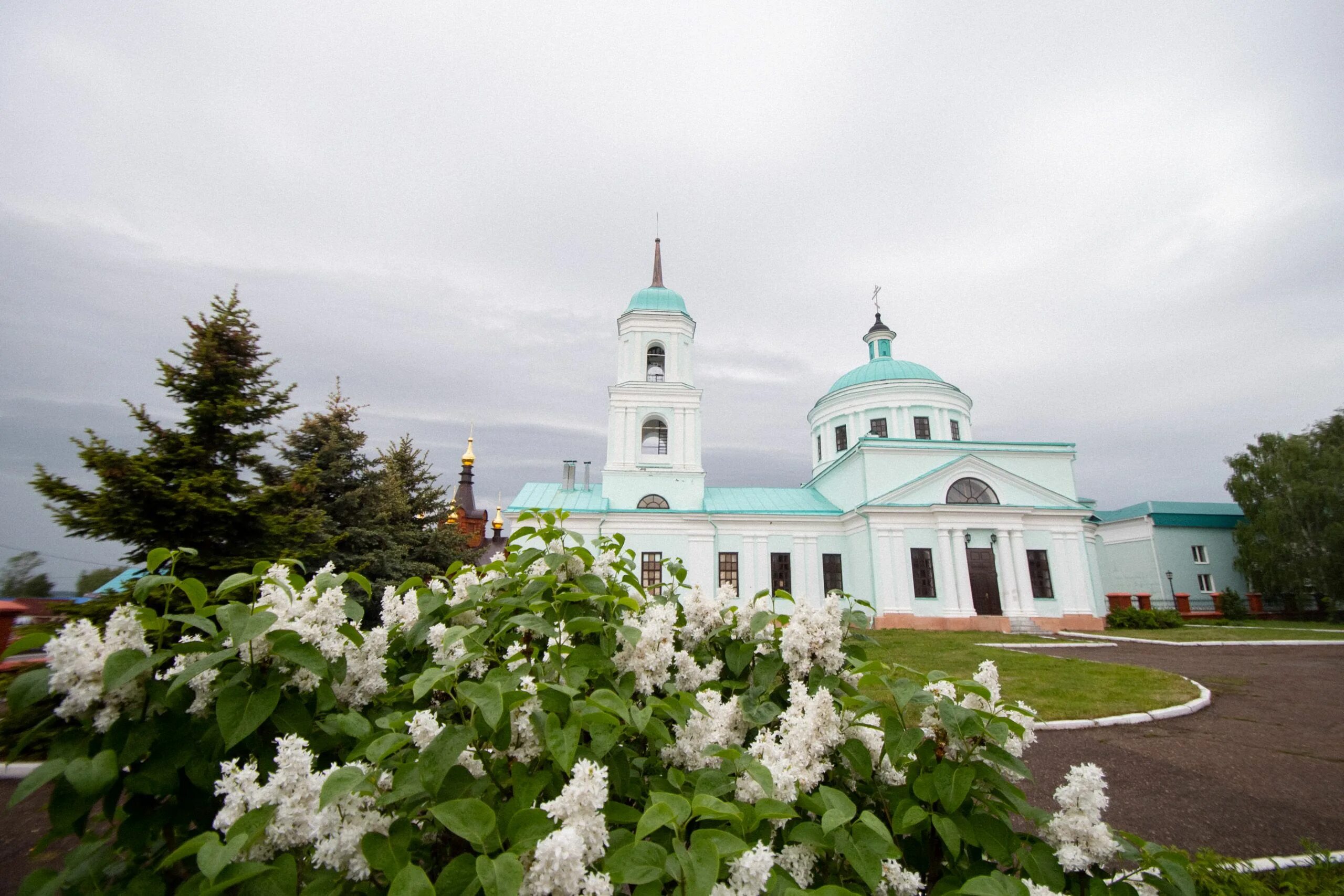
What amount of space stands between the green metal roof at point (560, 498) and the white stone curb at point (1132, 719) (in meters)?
17.5

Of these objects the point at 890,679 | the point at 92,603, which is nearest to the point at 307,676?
the point at 890,679

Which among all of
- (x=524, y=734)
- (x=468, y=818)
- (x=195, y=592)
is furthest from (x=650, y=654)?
(x=195, y=592)

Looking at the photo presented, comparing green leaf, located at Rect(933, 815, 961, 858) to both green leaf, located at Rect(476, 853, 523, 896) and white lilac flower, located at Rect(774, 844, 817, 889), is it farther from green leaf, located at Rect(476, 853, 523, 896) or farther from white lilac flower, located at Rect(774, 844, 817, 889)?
green leaf, located at Rect(476, 853, 523, 896)

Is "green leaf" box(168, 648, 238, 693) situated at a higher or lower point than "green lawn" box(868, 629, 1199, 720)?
higher

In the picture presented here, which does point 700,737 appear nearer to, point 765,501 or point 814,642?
point 814,642

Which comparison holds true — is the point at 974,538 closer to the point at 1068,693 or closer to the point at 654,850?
the point at 1068,693

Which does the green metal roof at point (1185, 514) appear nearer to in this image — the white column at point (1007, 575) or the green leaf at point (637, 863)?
the white column at point (1007, 575)

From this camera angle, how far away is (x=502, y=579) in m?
2.17

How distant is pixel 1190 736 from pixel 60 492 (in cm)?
1674

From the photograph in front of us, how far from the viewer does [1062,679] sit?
→ 10320mm

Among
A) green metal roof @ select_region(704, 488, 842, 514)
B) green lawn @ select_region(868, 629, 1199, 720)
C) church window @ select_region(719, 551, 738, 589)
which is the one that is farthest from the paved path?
green metal roof @ select_region(704, 488, 842, 514)

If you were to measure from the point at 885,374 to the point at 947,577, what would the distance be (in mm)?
11466

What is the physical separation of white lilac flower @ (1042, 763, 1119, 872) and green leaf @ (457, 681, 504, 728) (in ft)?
5.20

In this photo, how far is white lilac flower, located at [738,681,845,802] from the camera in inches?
60.3
